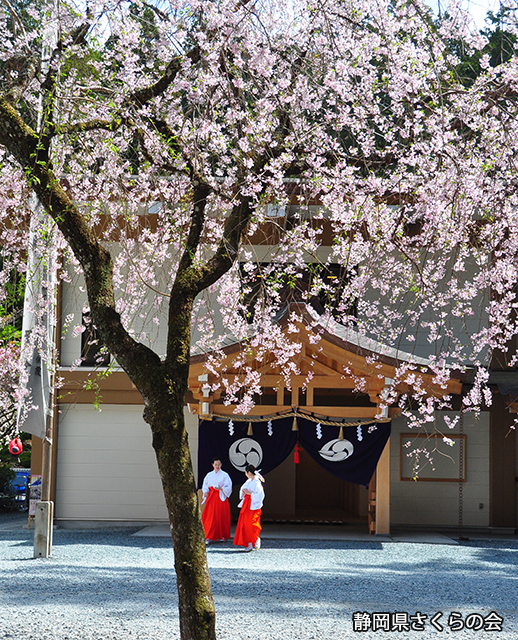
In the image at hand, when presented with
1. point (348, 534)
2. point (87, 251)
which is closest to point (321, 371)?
point (348, 534)

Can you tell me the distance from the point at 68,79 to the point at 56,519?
8.60 meters

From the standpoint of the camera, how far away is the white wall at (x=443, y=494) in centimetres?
1248

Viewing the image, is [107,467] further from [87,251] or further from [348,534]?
[87,251]

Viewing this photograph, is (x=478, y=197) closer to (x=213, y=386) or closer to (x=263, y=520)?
(x=213, y=386)

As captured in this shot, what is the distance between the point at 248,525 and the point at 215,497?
2.93 ft

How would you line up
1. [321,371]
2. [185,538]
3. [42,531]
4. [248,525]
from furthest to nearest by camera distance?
[321,371]
[248,525]
[42,531]
[185,538]

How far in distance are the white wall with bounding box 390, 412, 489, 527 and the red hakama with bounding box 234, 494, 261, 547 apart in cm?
356

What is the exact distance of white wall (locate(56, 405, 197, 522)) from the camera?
1250cm

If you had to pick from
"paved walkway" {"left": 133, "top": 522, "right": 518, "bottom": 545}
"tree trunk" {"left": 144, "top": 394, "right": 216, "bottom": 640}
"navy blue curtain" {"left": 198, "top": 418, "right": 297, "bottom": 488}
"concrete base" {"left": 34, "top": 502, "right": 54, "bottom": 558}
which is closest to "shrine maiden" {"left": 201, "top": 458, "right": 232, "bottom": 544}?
"navy blue curtain" {"left": 198, "top": 418, "right": 297, "bottom": 488}

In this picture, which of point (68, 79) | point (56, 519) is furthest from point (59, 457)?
point (68, 79)

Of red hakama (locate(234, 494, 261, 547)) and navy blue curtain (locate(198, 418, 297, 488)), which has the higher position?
navy blue curtain (locate(198, 418, 297, 488))

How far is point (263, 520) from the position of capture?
43.0 ft

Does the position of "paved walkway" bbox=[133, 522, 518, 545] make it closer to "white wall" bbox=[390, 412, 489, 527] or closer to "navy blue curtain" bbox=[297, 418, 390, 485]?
"white wall" bbox=[390, 412, 489, 527]

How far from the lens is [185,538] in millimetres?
4223
